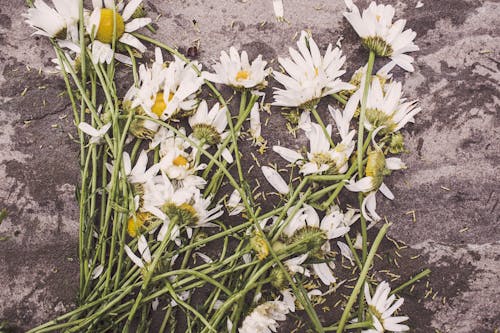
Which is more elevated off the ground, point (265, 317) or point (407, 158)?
point (407, 158)

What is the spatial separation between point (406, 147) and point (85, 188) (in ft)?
1.79

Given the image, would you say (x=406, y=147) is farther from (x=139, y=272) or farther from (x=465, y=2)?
(x=139, y=272)

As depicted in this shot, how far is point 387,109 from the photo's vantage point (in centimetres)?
91

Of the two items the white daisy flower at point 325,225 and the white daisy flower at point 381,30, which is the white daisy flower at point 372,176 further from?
the white daisy flower at point 381,30

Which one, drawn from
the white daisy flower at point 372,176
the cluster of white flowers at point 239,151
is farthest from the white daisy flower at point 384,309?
the white daisy flower at point 372,176

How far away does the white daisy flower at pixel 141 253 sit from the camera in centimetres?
87

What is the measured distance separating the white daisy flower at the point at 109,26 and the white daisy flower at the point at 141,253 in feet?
0.99

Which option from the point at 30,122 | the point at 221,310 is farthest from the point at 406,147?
the point at 30,122

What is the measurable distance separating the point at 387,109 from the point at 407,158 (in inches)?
4.2

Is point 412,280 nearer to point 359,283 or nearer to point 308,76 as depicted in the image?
point 359,283

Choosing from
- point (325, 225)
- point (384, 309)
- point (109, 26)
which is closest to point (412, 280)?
point (384, 309)

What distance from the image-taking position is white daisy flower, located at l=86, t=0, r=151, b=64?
0.91m

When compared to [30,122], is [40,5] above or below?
above

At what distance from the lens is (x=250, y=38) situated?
39.1 inches
